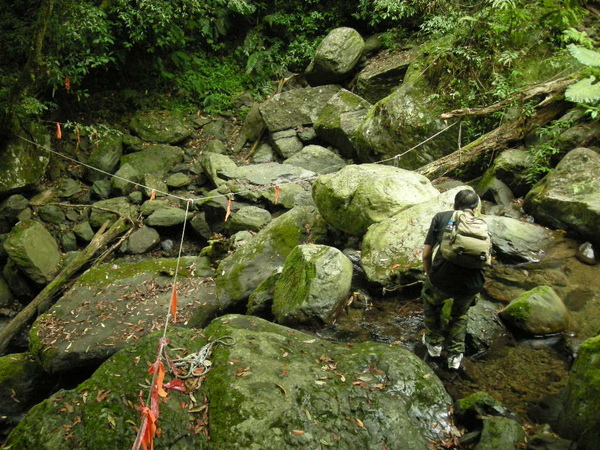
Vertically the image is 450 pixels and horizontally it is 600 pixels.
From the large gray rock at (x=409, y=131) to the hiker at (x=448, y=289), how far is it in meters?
5.02

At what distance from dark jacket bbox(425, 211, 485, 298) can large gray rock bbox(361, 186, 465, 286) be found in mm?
1468

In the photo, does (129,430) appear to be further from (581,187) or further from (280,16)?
(280,16)

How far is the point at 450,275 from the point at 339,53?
10450 millimetres

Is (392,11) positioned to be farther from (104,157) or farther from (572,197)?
(104,157)

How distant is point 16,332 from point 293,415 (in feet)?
21.1

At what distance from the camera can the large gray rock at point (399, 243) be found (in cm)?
557

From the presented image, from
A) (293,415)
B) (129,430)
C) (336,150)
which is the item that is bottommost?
(336,150)

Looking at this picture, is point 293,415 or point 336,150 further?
point 336,150

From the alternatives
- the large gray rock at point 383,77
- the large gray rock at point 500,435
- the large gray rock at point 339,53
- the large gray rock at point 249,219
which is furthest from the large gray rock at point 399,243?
the large gray rock at point 339,53

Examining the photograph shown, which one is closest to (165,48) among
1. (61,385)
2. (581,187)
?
(61,385)

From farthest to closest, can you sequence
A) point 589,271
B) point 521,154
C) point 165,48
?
1. point 165,48
2. point 521,154
3. point 589,271

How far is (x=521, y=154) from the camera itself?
7648mm

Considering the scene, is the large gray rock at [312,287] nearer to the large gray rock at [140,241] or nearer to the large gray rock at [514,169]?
the large gray rock at [514,169]

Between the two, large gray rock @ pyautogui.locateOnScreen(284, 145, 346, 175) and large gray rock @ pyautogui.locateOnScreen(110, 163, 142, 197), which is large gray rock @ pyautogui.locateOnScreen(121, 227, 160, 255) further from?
large gray rock @ pyautogui.locateOnScreen(284, 145, 346, 175)
